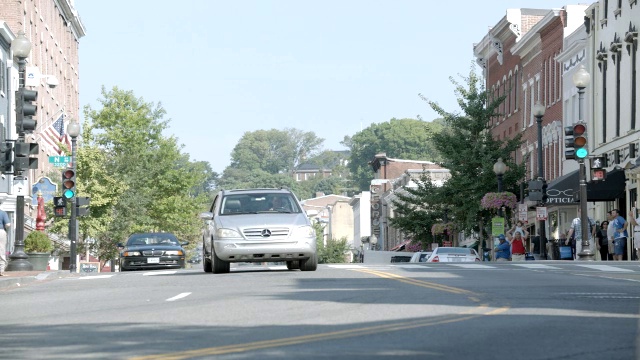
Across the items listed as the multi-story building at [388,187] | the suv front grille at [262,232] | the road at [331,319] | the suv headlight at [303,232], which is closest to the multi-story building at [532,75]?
the suv headlight at [303,232]

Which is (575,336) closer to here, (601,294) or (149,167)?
(601,294)

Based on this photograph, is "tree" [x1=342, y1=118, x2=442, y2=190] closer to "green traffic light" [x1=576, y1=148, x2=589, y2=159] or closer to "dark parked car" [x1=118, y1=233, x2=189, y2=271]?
"dark parked car" [x1=118, y1=233, x2=189, y2=271]

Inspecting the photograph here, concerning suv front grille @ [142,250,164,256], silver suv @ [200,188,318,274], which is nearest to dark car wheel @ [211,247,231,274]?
silver suv @ [200,188,318,274]

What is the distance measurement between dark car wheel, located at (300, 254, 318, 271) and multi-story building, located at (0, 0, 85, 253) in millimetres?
20189

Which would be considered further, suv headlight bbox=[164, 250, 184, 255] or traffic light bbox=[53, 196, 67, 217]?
suv headlight bbox=[164, 250, 184, 255]

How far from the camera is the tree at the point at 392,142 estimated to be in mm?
175875

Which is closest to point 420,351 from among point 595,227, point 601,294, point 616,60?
point 601,294

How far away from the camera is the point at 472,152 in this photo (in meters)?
57.5

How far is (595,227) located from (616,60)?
26.9ft

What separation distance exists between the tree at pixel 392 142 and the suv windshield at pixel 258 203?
5670 inches

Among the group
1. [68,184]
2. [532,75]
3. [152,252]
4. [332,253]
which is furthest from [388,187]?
[68,184]

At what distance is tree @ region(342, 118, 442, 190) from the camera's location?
175875 mm

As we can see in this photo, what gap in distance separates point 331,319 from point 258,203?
13.7 m

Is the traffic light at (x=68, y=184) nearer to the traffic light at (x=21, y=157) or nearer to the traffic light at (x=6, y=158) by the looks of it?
the traffic light at (x=6, y=158)
